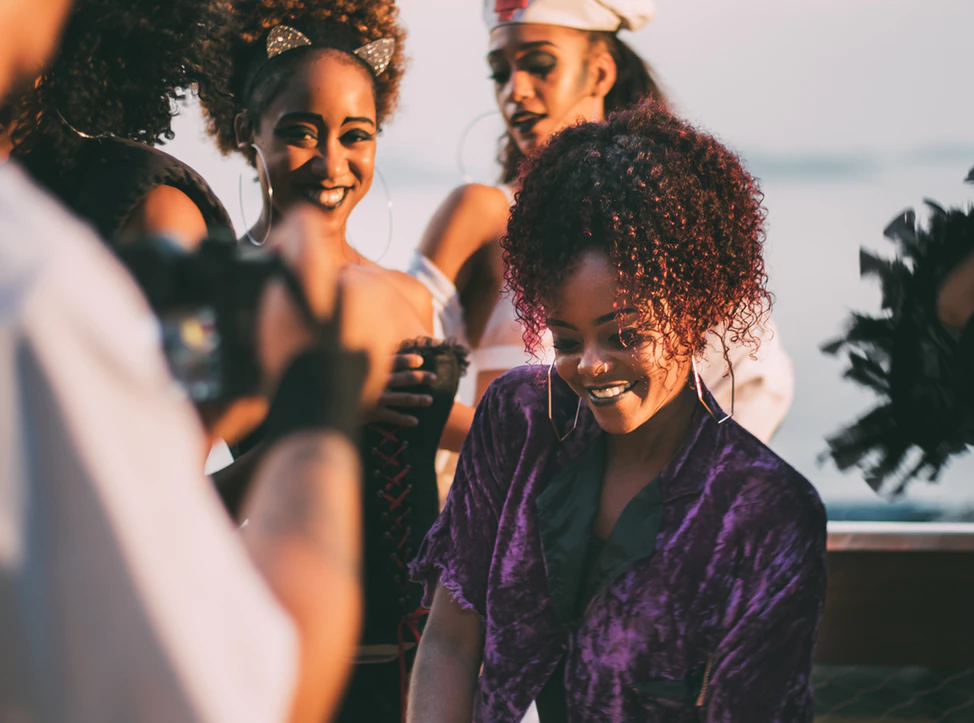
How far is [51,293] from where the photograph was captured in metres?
0.49

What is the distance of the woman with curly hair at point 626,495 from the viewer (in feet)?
3.93

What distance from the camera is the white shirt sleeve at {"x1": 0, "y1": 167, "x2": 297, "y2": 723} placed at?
480 millimetres

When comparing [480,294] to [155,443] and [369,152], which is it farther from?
[155,443]

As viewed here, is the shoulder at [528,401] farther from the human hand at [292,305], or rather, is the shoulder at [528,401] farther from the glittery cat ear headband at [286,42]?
the glittery cat ear headband at [286,42]

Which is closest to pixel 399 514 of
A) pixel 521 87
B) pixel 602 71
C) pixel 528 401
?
pixel 528 401

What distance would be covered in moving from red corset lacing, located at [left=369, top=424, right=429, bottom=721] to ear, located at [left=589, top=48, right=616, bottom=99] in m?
1.08

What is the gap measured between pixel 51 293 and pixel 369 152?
5.41 ft

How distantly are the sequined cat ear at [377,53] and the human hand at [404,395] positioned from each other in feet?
2.39

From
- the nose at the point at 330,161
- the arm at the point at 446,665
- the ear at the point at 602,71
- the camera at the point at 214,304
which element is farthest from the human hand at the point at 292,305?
the ear at the point at 602,71

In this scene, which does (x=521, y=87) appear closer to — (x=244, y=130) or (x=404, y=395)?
(x=244, y=130)

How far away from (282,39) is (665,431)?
1171 mm

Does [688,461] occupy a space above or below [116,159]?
below

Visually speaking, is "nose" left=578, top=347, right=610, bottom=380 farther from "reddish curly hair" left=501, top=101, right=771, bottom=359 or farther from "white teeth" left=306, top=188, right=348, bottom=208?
"white teeth" left=306, top=188, right=348, bottom=208

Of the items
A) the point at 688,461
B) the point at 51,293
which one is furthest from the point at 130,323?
the point at 688,461
